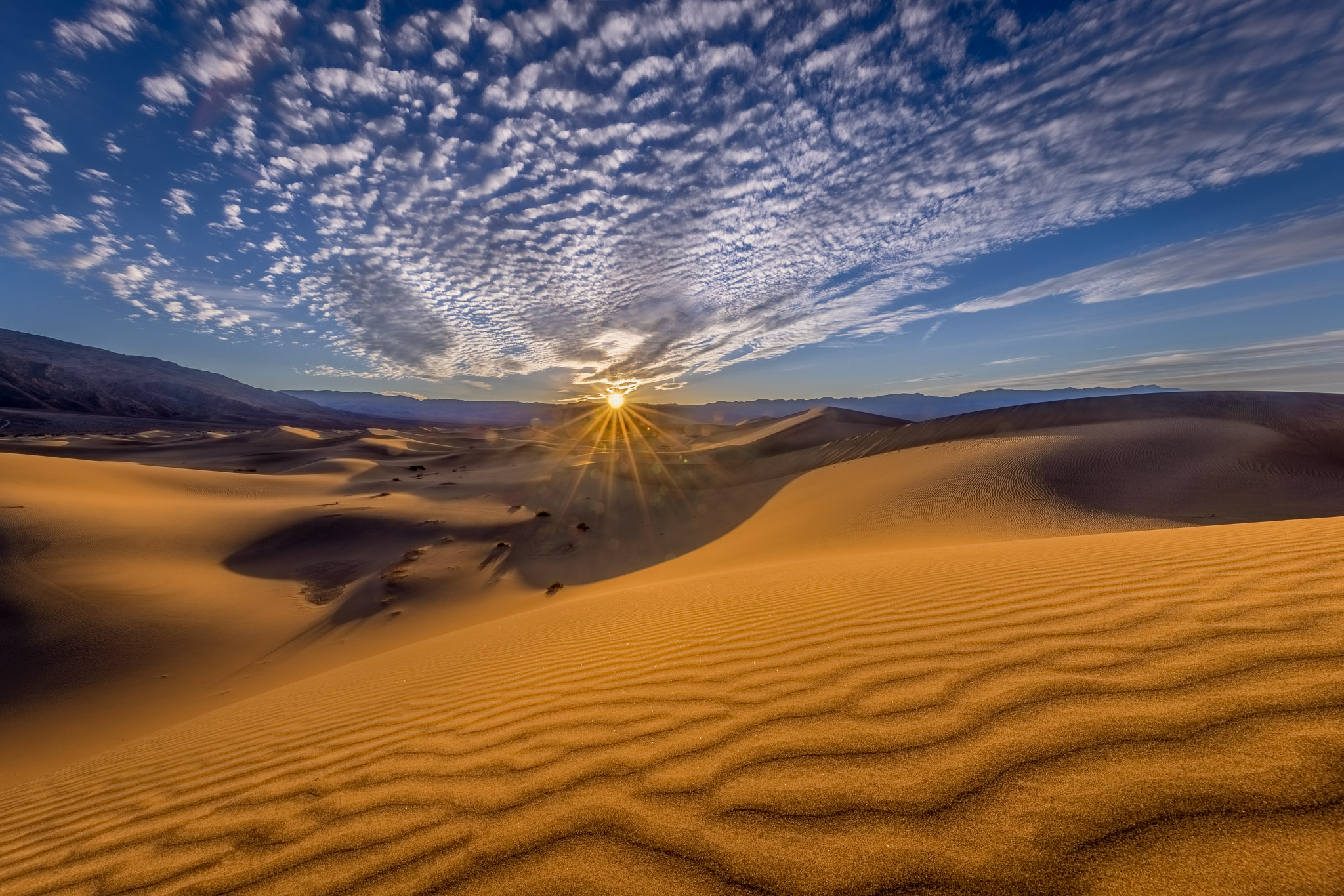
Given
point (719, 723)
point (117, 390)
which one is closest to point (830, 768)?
point (719, 723)

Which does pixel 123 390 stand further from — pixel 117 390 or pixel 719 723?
pixel 719 723

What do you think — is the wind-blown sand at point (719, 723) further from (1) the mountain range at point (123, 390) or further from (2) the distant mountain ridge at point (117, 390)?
(2) the distant mountain ridge at point (117, 390)

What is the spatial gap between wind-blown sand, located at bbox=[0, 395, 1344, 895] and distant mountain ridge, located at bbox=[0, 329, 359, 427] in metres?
92.2

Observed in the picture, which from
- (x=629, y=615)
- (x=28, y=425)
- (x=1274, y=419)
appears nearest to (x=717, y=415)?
(x=28, y=425)

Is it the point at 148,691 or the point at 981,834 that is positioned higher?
the point at 981,834

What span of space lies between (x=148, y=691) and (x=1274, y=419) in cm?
2828

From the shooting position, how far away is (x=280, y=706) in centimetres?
458

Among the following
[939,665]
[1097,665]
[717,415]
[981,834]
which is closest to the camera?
[981,834]

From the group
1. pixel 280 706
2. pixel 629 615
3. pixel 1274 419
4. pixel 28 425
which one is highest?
pixel 28 425

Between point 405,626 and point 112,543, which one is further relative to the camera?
point 112,543

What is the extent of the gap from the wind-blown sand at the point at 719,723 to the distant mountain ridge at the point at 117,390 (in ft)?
302

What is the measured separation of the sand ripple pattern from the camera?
1.38 metres

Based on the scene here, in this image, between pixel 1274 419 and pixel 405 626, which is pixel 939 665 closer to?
pixel 405 626

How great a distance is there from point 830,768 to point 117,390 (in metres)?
125
